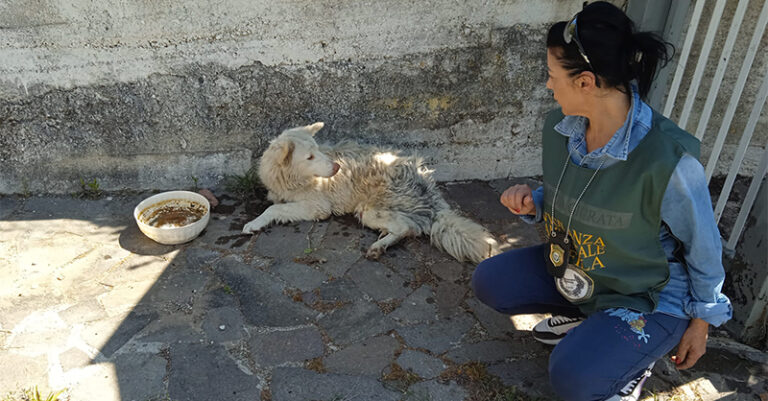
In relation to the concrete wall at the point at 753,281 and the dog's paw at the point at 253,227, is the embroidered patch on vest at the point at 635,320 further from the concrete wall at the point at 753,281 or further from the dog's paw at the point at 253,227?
the dog's paw at the point at 253,227

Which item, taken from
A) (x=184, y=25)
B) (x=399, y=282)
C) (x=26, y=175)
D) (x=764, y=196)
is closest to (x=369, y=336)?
(x=399, y=282)

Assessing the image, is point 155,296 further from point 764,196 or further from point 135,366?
point 764,196

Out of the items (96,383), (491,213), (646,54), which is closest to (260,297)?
(96,383)

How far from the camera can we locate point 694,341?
2.14m

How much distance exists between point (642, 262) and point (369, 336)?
149 cm

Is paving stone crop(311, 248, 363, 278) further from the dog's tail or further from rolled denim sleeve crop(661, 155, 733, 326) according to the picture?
rolled denim sleeve crop(661, 155, 733, 326)

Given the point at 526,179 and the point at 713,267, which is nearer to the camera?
the point at 713,267

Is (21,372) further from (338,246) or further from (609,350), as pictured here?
(609,350)

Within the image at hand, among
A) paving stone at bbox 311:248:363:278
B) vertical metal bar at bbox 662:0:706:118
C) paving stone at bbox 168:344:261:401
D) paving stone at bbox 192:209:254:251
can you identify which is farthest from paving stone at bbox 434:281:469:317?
vertical metal bar at bbox 662:0:706:118

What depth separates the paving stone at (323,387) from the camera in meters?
2.49

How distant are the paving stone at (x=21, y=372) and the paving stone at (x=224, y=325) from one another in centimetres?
79

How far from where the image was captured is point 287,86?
406 centimetres

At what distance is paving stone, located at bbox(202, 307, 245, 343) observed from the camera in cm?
283

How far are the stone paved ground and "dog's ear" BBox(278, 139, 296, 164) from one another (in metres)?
0.56
